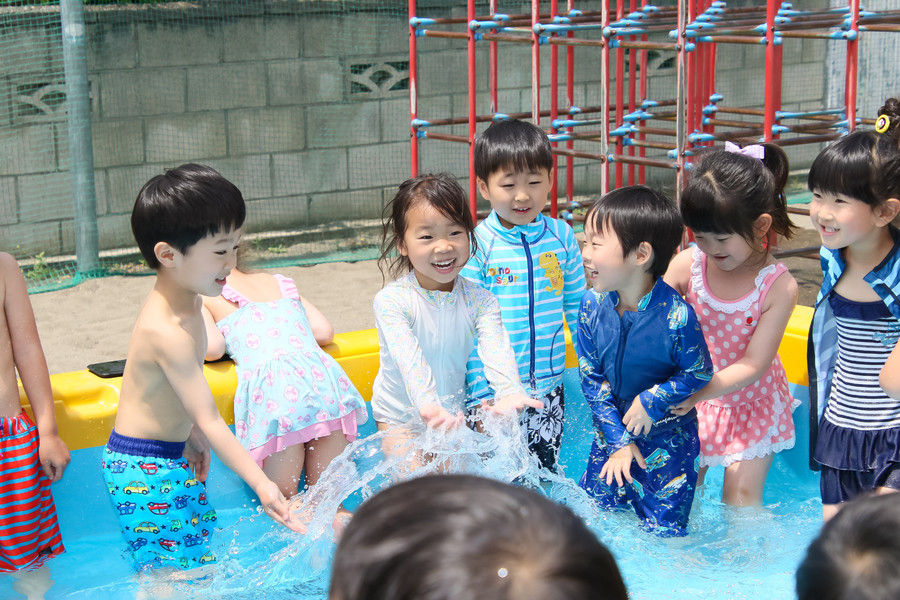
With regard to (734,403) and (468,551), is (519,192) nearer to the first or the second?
(734,403)

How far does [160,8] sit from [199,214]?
16.3 ft

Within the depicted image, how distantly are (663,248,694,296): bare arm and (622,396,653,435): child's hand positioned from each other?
18.6 inches

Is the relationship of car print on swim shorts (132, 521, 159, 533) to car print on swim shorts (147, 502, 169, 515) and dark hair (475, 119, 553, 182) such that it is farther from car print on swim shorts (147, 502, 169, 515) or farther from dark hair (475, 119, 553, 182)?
dark hair (475, 119, 553, 182)

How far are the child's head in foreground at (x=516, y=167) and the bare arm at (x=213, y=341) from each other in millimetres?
1072

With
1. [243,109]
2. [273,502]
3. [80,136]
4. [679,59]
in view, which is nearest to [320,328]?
[273,502]

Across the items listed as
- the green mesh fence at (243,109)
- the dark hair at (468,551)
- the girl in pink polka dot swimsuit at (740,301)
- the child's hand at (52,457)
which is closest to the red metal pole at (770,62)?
the girl in pink polka dot swimsuit at (740,301)

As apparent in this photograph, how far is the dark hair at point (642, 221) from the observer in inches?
106

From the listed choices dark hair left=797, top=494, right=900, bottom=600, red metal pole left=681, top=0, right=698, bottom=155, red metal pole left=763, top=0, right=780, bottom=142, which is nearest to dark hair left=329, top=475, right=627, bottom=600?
dark hair left=797, top=494, right=900, bottom=600

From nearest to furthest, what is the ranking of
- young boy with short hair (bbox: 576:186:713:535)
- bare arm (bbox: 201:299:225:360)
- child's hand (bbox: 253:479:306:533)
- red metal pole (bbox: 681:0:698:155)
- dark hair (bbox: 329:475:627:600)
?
dark hair (bbox: 329:475:627:600) < child's hand (bbox: 253:479:306:533) < young boy with short hair (bbox: 576:186:713:535) < bare arm (bbox: 201:299:225:360) < red metal pole (bbox: 681:0:698:155)

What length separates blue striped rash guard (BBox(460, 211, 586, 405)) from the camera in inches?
126

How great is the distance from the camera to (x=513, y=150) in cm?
309

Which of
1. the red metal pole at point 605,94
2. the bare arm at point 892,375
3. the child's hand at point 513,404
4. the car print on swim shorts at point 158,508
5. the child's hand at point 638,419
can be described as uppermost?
the red metal pole at point 605,94

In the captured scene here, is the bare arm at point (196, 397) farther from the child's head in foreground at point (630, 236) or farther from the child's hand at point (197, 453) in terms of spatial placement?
the child's head in foreground at point (630, 236)

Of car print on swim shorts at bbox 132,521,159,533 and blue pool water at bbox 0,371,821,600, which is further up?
car print on swim shorts at bbox 132,521,159,533
